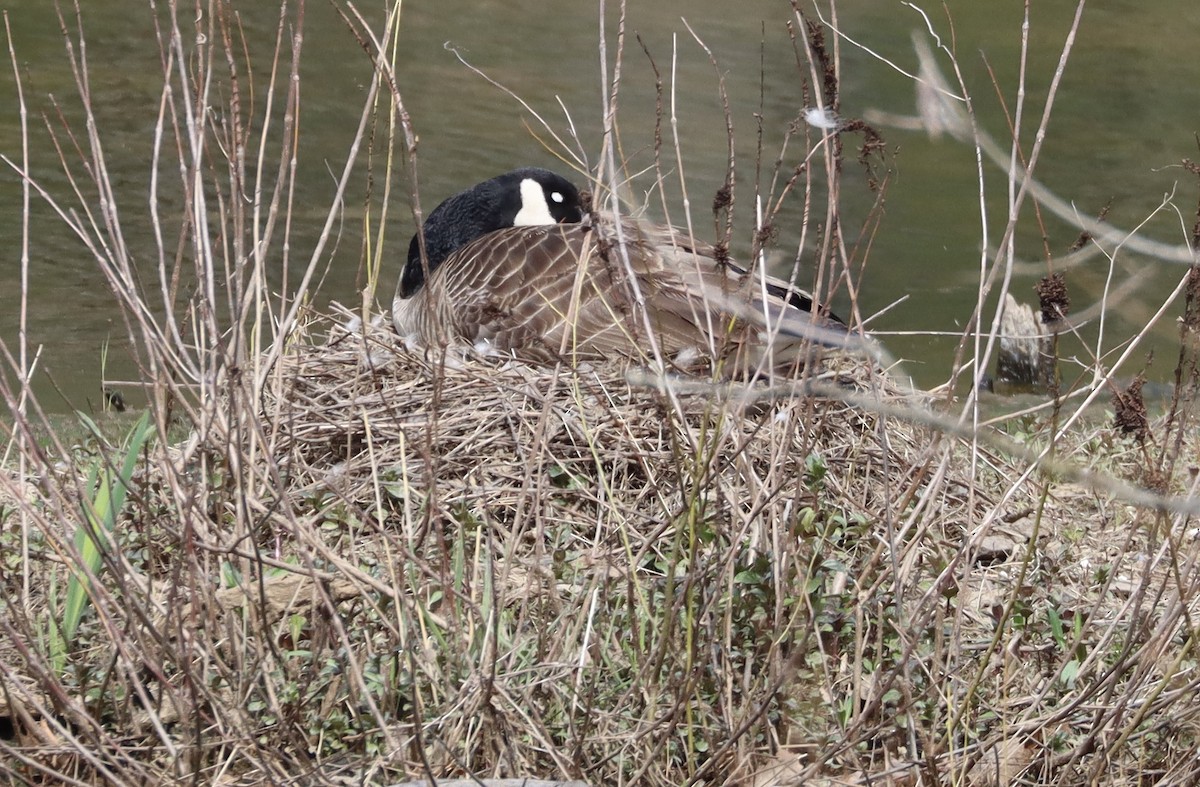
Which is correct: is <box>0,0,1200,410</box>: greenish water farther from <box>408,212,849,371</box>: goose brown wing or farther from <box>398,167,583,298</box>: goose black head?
<box>408,212,849,371</box>: goose brown wing

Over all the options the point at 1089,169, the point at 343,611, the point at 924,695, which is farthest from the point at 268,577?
the point at 1089,169

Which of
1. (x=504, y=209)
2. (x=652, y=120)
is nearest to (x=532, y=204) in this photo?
(x=504, y=209)

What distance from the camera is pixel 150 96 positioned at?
14219 mm

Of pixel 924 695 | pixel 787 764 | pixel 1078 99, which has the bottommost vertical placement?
pixel 1078 99

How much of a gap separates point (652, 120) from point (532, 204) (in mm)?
9843

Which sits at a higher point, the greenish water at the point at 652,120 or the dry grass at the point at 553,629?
the dry grass at the point at 553,629

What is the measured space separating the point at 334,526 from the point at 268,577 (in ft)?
0.94

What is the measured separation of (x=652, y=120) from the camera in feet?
53.8

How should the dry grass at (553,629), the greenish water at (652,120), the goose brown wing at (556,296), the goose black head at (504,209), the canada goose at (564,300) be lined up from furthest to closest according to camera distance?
the greenish water at (652,120) < the goose black head at (504,209) < the goose brown wing at (556,296) < the canada goose at (564,300) < the dry grass at (553,629)

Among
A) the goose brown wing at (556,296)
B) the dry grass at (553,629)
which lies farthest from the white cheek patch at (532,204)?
the dry grass at (553,629)

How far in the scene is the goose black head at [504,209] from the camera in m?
6.82

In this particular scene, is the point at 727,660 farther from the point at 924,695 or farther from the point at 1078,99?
the point at 1078,99

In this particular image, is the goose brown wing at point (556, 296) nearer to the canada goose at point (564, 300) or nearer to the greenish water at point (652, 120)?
the canada goose at point (564, 300)

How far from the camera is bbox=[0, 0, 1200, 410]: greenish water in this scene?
9523 mm
